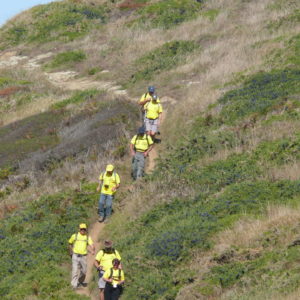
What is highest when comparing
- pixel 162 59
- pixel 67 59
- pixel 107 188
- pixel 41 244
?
pixel 107 188

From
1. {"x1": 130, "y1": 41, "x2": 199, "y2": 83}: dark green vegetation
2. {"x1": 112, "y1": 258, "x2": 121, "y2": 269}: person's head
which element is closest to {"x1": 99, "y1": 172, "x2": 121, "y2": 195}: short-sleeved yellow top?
{"x1": 112, "y1": 258, "x2": 121, "y2": 269}: person's head

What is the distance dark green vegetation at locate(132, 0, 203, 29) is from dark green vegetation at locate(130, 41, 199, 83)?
651 cm

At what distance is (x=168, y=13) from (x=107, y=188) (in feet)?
93.1

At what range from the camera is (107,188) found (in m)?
17.9

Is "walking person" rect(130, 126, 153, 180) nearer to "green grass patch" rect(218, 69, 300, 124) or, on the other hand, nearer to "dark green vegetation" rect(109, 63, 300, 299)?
"dark green vegetation" rect(109, 63, 300, 299)

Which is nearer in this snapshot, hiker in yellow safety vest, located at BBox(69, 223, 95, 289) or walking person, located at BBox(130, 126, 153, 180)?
hiker in yellow safety vest, located at BBox(69, 223, 95, 289)

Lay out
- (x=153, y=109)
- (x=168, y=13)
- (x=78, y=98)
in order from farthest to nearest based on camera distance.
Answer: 1. (x=168, y=13)
2. (x=78, y=98)
3. (x=153, y=109)

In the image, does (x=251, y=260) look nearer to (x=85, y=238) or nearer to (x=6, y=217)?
(x=85, y=238)

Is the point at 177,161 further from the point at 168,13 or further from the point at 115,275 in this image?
the point at 168,13

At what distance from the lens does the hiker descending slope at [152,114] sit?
2188cm

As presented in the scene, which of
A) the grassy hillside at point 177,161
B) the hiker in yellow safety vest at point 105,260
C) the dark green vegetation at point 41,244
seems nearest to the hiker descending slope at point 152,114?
the grassy hillside at point 177,161

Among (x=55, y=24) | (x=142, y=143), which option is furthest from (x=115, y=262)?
(x=55, y=24)

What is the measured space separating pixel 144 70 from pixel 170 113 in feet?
26.6

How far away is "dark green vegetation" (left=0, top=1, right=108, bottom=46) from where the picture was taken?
46.8 m
